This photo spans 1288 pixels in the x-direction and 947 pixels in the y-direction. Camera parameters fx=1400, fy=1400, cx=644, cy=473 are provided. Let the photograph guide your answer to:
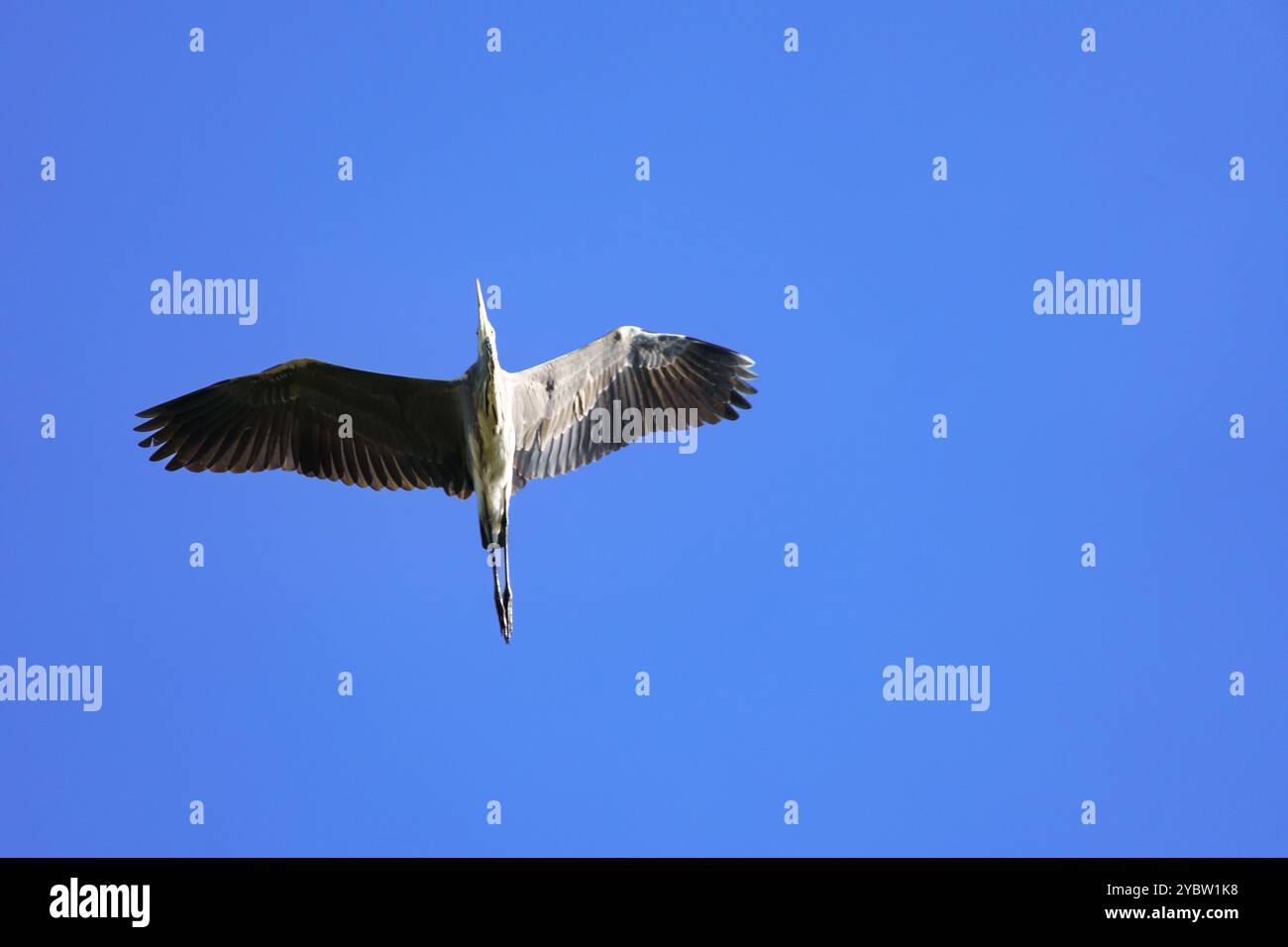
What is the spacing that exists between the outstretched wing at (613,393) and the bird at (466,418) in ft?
0.04

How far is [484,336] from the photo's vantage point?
13.1 m

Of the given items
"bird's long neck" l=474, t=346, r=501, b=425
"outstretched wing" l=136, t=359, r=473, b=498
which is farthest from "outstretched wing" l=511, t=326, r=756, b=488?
"outstretched wing" l=136, t=359, r=473, b=498

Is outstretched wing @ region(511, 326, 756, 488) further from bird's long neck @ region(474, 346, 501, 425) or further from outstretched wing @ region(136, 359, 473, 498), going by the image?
outstretched wing @ region(136, 359, 473, 498)

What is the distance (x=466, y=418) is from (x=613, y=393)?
60.6 inches

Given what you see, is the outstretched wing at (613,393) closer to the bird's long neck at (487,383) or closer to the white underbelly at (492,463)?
the white underbelly at (492,463)

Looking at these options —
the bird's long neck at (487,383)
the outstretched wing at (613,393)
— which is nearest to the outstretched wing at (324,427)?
the bird's long neck at (487,383)

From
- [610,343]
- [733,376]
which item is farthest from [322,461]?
[733,376]

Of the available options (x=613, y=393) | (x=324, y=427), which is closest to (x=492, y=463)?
(x=613, y=393)

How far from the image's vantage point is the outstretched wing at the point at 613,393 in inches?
552

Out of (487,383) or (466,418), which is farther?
(466,418)

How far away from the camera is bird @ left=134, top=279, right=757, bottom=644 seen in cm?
1373

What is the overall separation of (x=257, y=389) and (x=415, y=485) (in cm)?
183

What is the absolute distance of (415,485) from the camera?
14.3 m

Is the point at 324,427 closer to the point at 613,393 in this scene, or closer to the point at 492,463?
the point at 492,463
